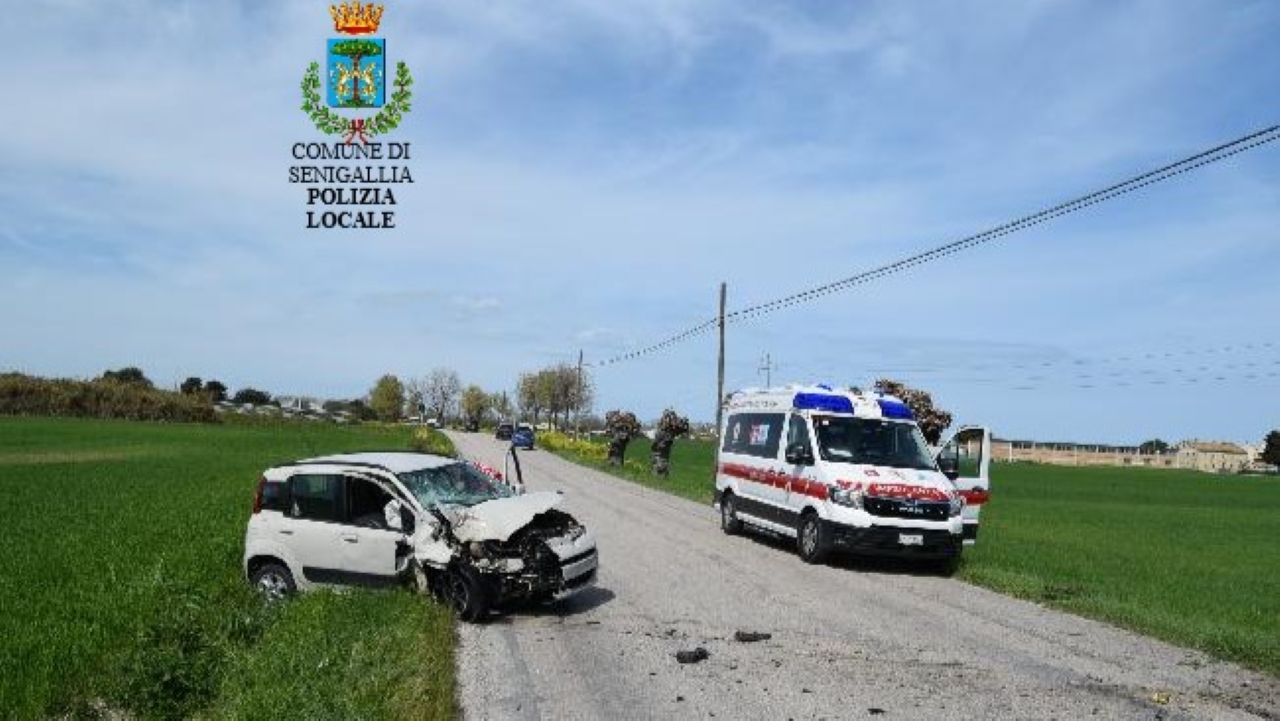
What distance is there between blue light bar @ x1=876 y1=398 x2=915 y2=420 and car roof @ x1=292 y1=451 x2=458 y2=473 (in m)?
7.20

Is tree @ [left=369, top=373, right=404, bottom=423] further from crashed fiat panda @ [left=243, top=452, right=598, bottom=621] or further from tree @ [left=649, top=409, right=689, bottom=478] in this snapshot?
crashed fiat panda @ [left=243, top=452, right=598, bottom=621]

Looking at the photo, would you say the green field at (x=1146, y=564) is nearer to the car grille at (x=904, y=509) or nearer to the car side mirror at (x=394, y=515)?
the car grille at (x=904, y=509)

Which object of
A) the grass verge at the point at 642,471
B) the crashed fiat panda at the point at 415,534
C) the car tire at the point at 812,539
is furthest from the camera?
the grass verge at the point at 642,471

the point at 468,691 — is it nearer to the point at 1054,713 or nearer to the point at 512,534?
the point at 512,534

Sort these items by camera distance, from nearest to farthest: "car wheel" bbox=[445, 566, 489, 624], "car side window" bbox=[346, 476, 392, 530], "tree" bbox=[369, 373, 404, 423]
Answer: "car wheel" bbox=[445, 566, 489, 624] < "car side window" bbox=[346, 476, 392, 530] < "tree" bbox=[369, 373, 404, 423]

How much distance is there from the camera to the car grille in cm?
1416

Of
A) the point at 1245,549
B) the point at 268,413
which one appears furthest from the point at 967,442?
the point at 268,413

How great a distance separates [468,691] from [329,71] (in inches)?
619

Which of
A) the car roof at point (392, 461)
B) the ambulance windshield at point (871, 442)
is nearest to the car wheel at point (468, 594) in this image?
the car roof at point (392, 461)

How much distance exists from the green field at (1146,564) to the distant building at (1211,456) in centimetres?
14105

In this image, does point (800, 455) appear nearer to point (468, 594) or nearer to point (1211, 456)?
point (468, 594)

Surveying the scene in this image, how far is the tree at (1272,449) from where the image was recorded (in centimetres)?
14338

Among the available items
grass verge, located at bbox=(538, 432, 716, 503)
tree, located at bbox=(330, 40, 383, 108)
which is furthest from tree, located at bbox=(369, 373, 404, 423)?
tree, located at bbox=(330, 40, 383, 108)

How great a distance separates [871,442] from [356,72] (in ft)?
40.0
